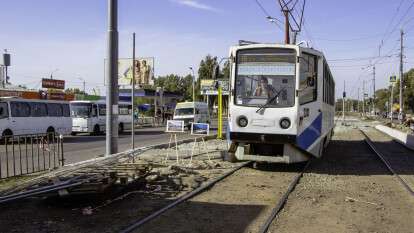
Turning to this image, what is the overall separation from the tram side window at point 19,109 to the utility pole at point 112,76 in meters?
14.6

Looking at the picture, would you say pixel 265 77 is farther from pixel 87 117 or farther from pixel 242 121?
pixel 87 117

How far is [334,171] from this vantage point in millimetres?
14086

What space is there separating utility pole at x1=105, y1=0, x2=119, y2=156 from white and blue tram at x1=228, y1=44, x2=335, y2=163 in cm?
298

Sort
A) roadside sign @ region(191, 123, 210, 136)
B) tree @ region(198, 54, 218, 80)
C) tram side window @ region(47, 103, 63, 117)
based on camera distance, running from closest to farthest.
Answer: roadside sign @ region(191, 123, 210, 136), tram side window @ region(47, 103, 63, 117), tree @ region(198, 54, 218, 80)

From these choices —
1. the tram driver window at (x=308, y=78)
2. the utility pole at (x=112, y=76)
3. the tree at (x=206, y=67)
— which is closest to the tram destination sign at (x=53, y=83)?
the tree at (x=206, y=67)

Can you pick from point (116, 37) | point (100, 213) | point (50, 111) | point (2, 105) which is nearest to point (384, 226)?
point (100, 213)

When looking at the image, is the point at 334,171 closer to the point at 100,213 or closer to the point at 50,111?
the point at 100,213

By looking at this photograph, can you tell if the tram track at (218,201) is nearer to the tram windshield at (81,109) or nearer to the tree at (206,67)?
the tram windshield at (81,109)

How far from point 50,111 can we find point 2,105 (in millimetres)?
3783

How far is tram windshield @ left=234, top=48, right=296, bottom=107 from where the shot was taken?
13008 mm

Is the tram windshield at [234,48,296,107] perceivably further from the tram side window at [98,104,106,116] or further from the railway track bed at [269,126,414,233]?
the tram side window at [98,104,106,116]

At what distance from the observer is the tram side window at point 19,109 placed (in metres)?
26.0

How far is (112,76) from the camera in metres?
13.1

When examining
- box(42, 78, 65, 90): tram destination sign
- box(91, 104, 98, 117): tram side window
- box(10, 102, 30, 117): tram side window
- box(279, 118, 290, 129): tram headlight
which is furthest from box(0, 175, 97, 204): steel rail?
box(42, 78, 65, 90): tram destination sign
